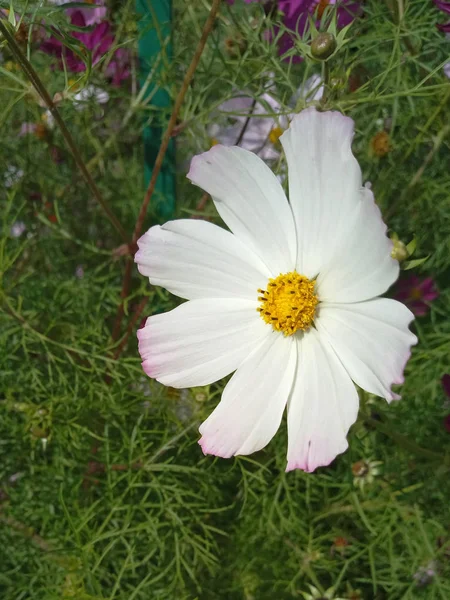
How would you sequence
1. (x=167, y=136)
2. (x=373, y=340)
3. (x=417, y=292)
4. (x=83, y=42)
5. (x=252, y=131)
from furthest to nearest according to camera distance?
(x=252, y=131)
(x=417, y=292)
(x=83, y=42)
(x=167, y=136)
(x=373, y=340)

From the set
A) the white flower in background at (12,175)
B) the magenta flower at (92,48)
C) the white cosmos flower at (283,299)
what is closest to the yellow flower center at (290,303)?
the white cosmos flower at (283,299)

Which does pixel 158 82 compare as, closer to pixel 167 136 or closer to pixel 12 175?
pixel 167 136

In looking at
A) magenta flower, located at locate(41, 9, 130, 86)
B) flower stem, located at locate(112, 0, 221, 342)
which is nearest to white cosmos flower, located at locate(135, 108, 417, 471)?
flower stem, located at locate(112, 0, 221, 342)

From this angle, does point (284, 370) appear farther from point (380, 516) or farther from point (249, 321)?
point (380, 516)

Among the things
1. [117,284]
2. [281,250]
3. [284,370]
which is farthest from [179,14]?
[284,370]


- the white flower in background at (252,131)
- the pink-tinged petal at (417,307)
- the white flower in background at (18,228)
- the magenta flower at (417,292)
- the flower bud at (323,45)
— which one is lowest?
the white flower in background at (18,228)

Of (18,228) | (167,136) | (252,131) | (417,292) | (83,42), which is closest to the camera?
(167,136)

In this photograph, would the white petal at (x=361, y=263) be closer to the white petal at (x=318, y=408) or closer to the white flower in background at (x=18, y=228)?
the white petal at (x=318, y=408)

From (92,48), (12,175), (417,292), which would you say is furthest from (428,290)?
(12,175)
